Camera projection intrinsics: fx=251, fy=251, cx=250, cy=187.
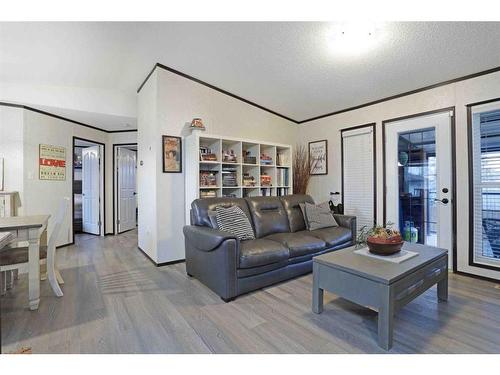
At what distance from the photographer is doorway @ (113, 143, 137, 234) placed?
5291mm

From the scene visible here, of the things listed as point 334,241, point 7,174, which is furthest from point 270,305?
point 7,174

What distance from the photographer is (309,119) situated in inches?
185

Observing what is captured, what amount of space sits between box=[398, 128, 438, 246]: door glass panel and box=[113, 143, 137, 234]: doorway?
4.95 meters

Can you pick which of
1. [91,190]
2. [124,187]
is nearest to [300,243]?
[124,187]

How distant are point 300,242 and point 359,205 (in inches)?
71.0

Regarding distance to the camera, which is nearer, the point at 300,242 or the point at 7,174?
the point at 300,242

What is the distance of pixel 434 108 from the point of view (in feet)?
10.4

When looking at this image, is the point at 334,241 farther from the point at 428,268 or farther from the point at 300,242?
the point at 428,268

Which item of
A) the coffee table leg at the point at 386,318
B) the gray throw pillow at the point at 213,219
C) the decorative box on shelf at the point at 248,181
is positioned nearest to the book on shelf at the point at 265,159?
the decorative box on shelf at the point at 248,181

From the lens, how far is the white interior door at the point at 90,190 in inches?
204

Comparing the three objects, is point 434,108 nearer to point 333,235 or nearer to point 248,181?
point 333,235

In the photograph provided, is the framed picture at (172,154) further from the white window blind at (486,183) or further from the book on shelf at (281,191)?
the white window blind at (486,183)

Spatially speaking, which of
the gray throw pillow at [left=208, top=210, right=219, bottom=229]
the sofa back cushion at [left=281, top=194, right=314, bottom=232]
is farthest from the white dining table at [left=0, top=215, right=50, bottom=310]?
the sofa back cushion at [left=281, top=194, right=314, bottom=232]

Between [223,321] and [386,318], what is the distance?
114cm
